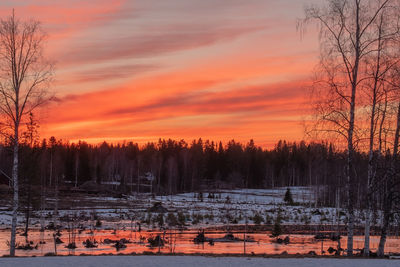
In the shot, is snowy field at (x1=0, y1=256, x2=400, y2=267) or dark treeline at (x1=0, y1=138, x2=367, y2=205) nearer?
snowy field at (x1=0, y1=256, x2=400, y2=267)

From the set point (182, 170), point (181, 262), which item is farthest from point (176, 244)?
point (182, 170)

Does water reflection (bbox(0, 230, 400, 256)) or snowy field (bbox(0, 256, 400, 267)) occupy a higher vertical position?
snowy field (bbox(0, 256, 400, 267))

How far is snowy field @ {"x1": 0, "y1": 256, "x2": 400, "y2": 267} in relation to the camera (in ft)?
65.1

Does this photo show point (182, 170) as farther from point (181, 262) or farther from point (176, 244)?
point (181, 262)

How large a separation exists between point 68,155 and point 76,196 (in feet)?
165

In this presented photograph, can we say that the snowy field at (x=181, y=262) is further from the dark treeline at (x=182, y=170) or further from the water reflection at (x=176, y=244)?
the dark treeline at (x=182, y=170)

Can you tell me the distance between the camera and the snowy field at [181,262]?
A: 19844 mm

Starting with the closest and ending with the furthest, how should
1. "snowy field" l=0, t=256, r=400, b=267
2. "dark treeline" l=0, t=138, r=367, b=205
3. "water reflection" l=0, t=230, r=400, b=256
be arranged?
"snowy field" l=0, t=256, r=400, b=267 < "water reflection" l=0, t=230, r=400, b=256 < "dark treeline" l=0, t=138, r=367, b=205

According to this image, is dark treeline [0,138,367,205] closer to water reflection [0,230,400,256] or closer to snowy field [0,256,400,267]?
water reflection [0,230,400,256]

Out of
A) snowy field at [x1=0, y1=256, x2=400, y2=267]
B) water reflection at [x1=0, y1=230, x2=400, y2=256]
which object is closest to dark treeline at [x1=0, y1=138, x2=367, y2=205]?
water reflection at [x1=0, y1=230, x2=400, y2=256]

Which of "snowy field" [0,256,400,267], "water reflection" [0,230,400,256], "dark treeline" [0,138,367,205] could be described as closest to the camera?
"snowy field" [0,256,400,267]

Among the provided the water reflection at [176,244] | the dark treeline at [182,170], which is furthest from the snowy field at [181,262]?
the dark treeline at [182,170]

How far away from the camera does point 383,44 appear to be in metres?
24.9

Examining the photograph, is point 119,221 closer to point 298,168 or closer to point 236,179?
point 236,179
